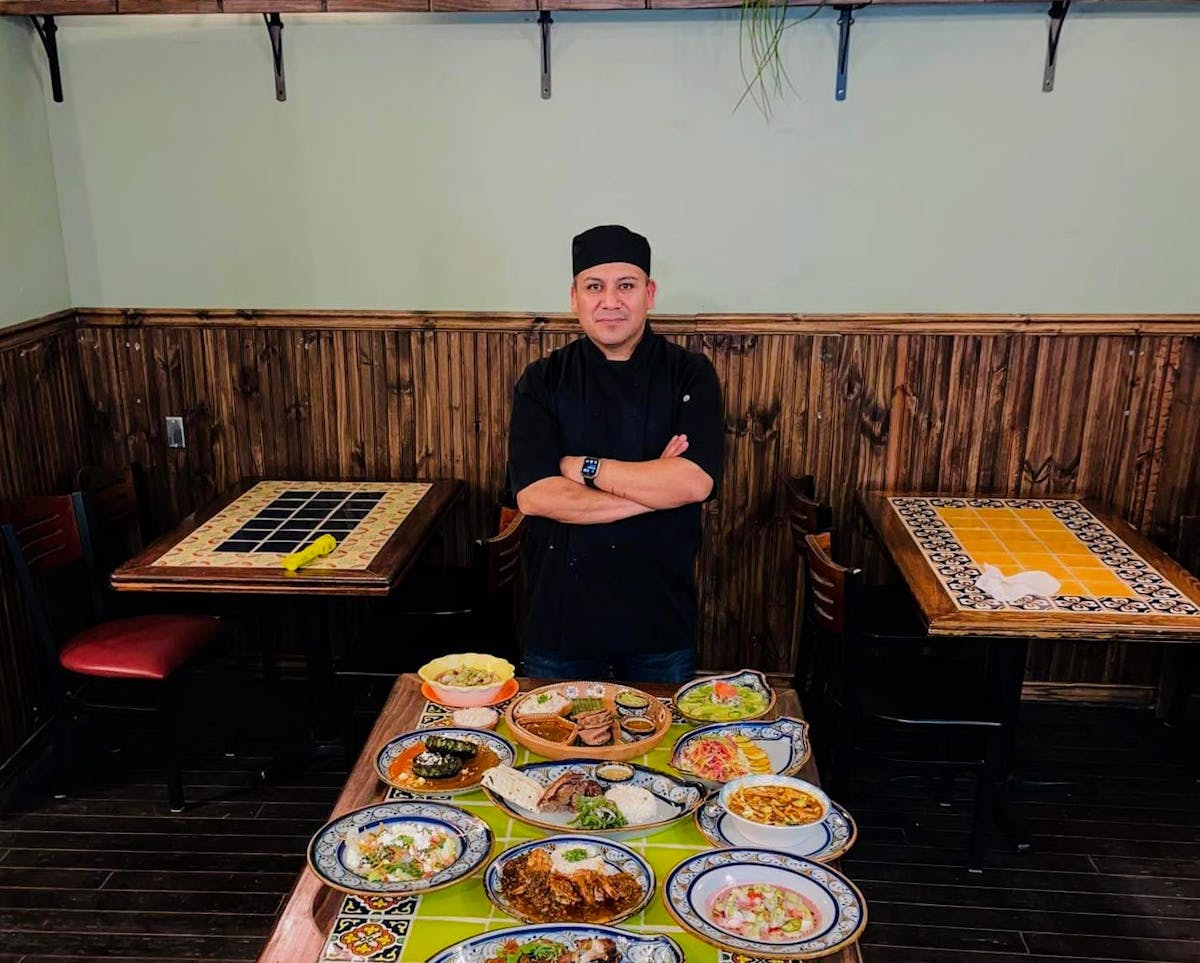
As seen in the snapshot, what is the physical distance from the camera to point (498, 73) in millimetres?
3939

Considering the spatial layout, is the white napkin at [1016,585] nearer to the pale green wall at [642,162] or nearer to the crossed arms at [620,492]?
the crossed arms at [620,492]

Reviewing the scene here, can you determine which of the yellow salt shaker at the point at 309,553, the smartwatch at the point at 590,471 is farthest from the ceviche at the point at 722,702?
the yellow salt shaker at the point at 309,553

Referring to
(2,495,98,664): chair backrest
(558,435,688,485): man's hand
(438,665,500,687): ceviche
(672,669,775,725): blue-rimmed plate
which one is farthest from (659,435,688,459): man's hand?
(2,495,98,664): chair backrest

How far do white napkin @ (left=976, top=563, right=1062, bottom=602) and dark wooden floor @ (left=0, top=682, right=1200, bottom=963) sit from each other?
2.98 ft

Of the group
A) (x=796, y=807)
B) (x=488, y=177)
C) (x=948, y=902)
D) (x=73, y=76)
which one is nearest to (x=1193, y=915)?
(x=948, y=902)

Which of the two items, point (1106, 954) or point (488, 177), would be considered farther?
point (488, 177)

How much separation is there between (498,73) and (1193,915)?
3.59 metres

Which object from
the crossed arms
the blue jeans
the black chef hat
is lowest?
the blue jeans

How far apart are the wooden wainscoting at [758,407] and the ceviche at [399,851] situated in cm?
248

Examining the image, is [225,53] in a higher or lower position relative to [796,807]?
higher

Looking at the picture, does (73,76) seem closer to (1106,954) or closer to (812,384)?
(812,384)

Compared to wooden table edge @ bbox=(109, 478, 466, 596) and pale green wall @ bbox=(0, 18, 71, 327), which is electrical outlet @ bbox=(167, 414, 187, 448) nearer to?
pale green wall @ bbox=(0, 18, 71, 327)

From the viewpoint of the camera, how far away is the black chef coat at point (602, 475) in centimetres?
284

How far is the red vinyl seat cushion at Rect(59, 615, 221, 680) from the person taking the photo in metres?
3.44
